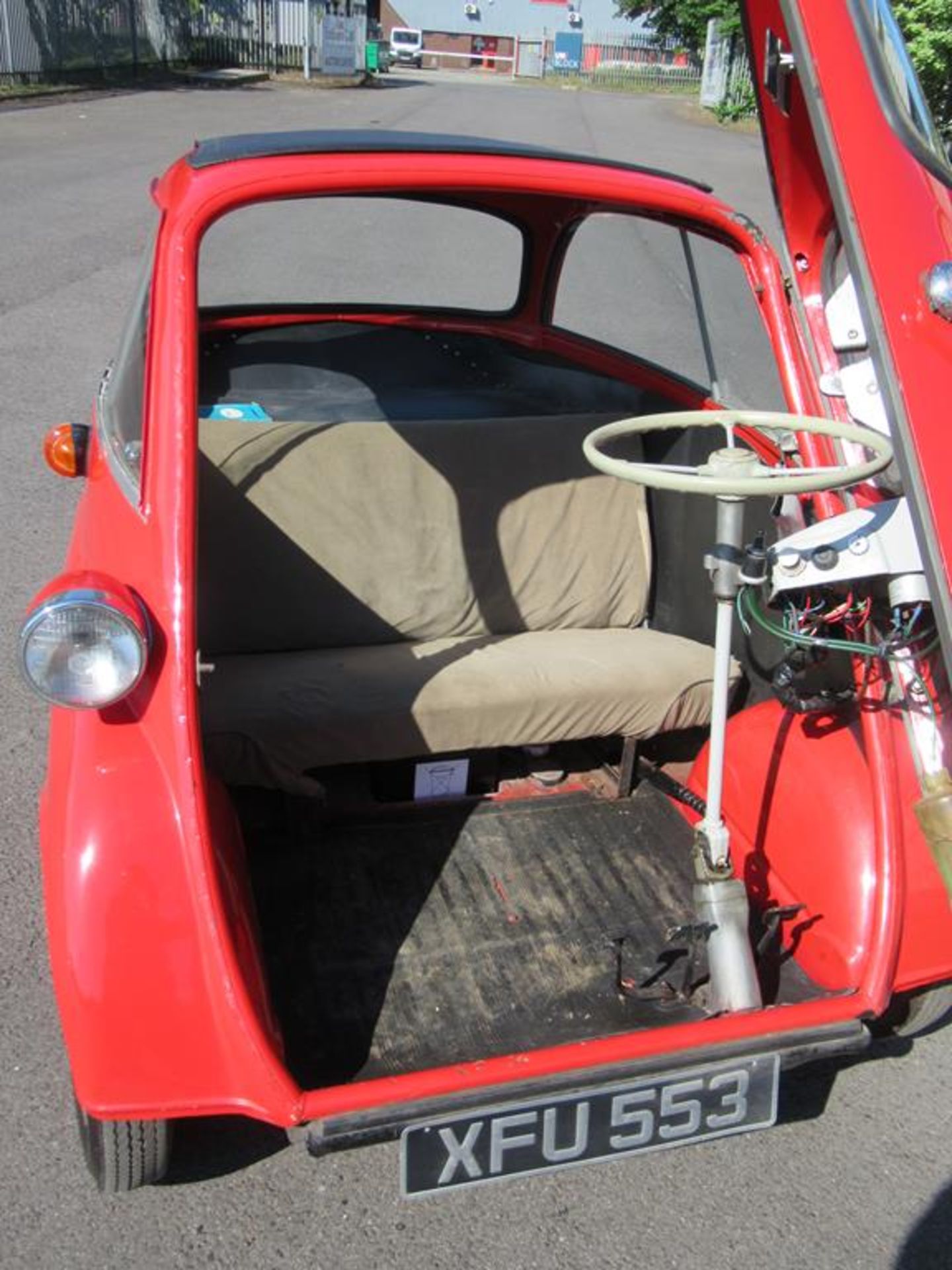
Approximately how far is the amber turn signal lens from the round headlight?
3.69 ft

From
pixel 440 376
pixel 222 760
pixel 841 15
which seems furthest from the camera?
pixel 440 376

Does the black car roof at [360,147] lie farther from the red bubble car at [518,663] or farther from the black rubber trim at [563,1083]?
the black rubber trim at [563,1083]

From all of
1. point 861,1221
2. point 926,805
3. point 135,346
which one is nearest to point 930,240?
point 926,805

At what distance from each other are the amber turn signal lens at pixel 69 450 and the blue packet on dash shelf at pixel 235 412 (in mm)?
425

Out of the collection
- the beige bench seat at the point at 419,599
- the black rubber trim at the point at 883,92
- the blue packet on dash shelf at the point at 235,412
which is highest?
the black rubber trim at the point at 883,92

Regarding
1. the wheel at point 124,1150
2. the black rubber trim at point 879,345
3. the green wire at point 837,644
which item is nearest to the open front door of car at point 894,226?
the black rubber trim at point 879,345

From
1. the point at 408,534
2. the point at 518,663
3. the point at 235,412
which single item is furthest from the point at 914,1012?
the point at 235,412

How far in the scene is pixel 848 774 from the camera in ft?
8.81

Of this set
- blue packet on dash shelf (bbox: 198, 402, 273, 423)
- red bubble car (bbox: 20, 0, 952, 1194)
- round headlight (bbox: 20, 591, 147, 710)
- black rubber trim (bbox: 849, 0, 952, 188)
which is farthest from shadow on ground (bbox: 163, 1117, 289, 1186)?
black rubber trim (bbox: 849, 0, 952, 188)

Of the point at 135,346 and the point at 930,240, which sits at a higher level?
the point at 930,240

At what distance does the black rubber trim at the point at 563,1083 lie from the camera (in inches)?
79.3

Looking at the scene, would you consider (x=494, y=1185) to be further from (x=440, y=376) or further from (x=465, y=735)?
(x=440, y=376)

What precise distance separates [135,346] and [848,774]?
1879 millimetres

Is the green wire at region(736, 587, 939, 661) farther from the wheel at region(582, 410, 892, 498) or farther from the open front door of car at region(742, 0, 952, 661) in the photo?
the open front door of car at region(742, 0, 952, 661)
